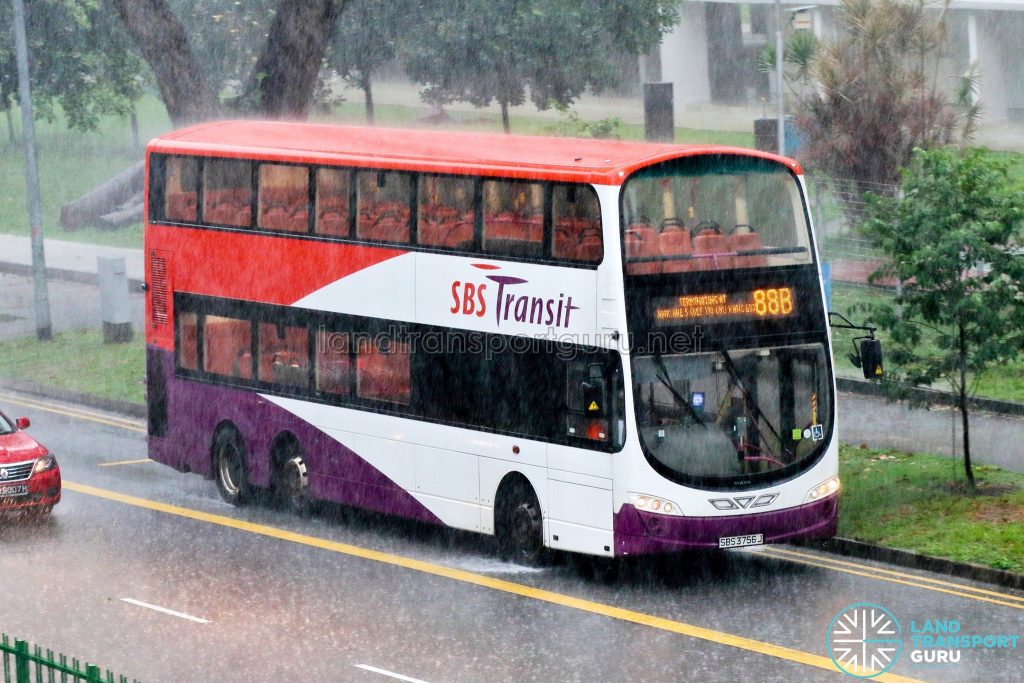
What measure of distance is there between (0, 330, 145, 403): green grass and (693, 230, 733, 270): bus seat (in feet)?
42.2

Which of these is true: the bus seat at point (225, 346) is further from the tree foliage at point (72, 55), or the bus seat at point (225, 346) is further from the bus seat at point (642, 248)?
the tree foliage at point (72, 55)

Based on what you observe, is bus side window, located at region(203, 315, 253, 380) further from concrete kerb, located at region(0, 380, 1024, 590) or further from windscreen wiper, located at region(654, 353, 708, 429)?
concrete kerb, located at region(0, 380, 1024, 590)

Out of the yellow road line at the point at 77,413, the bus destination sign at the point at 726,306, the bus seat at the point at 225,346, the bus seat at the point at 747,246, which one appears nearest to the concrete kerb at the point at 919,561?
the bus destination sign at the point at 726,306

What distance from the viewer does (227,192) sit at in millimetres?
19516

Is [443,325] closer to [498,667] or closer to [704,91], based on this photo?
[498,667]

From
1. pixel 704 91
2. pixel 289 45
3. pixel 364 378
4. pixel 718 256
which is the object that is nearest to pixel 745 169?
pixel 718 256

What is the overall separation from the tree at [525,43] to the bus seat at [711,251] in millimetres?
29845

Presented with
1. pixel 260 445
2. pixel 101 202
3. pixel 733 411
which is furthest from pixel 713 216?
pixel 101 202

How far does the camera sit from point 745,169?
621 inches

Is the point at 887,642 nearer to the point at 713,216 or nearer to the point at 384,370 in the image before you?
the point at 713,216

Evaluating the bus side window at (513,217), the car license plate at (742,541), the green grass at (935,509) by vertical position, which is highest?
the bus side window at (513,217)

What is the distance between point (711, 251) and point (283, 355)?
5717mm

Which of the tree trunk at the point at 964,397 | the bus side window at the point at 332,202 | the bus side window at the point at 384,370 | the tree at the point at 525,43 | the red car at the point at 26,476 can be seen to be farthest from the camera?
the tree at the point at 525,43

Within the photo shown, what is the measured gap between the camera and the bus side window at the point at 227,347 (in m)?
19.6
